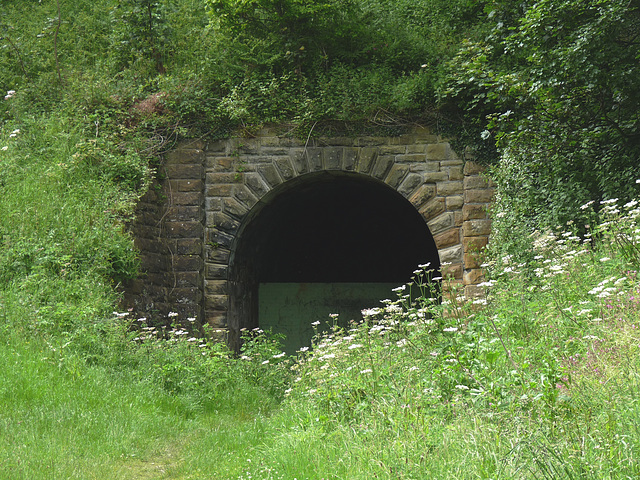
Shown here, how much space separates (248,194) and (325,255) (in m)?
4.62

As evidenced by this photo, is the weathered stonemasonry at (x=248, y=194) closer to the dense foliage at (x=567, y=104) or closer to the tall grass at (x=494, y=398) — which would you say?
the dense foliage at (x=567, y=104)

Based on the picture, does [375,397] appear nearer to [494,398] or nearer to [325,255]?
[494,398]

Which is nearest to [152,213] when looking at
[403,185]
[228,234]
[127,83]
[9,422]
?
[228,234]

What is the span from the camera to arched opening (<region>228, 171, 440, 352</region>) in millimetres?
10820

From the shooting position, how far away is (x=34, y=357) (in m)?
5.52

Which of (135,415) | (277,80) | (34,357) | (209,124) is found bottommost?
(135,415)

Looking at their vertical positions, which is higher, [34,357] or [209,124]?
[209,124]

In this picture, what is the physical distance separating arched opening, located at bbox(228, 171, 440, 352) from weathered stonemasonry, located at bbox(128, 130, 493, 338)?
0.78 m

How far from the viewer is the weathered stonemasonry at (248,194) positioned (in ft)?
29.2

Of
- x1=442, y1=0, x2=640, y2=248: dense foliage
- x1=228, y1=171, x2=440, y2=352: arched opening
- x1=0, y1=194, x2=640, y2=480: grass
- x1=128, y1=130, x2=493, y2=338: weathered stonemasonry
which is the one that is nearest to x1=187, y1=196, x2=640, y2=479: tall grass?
x1=0, y1=194, x2=640, y2=480: grass

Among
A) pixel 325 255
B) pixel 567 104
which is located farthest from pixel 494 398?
pixel 325 255

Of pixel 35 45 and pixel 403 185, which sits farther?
pixel 35 45

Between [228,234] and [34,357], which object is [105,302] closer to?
[34,357]

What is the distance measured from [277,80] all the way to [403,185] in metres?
2.42
